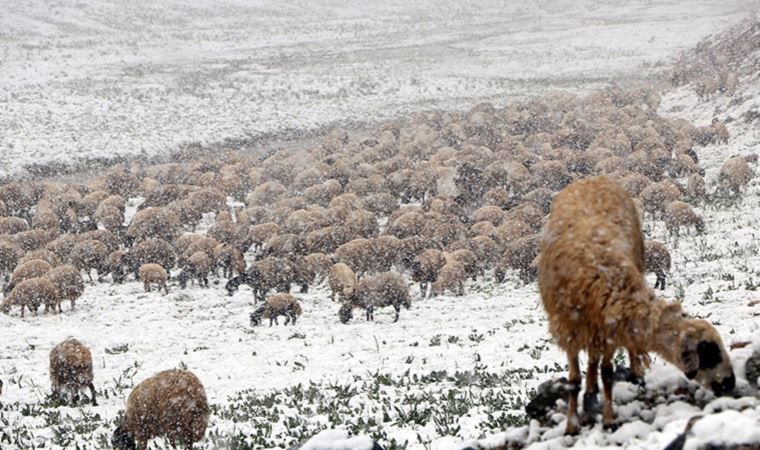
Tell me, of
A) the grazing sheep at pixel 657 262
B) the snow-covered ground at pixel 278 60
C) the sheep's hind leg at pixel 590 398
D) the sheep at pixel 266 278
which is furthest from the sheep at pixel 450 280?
the snow-covered ground at pixel 278 60

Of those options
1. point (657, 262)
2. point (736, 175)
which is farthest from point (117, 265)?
point (736, 175)

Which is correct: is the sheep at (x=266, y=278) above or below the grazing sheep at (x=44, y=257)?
below

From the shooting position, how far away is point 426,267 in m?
17.5

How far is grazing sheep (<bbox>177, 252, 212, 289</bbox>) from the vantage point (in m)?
19.1

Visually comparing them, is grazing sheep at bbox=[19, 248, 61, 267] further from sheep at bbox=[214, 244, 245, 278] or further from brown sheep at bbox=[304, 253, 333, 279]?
brown sheep at bbox=[304, 253, 333, 279]

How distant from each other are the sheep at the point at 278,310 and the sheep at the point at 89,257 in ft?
18.6

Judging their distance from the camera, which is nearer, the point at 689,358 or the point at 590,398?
the point at 689,358

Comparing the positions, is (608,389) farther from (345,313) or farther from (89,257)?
(89,257)

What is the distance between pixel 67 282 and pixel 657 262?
12.7 metres

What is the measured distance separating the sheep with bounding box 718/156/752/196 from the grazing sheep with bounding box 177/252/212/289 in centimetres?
1400

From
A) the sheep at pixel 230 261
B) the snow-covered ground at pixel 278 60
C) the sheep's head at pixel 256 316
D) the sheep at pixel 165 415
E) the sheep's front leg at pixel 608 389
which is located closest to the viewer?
the sheep's front leg at pixel 608 389

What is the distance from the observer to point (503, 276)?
1762 centimetres

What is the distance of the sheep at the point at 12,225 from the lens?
21.8 meters

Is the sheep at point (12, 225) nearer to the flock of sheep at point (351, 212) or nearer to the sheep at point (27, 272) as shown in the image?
the flock of sheep at point (351, 212)
